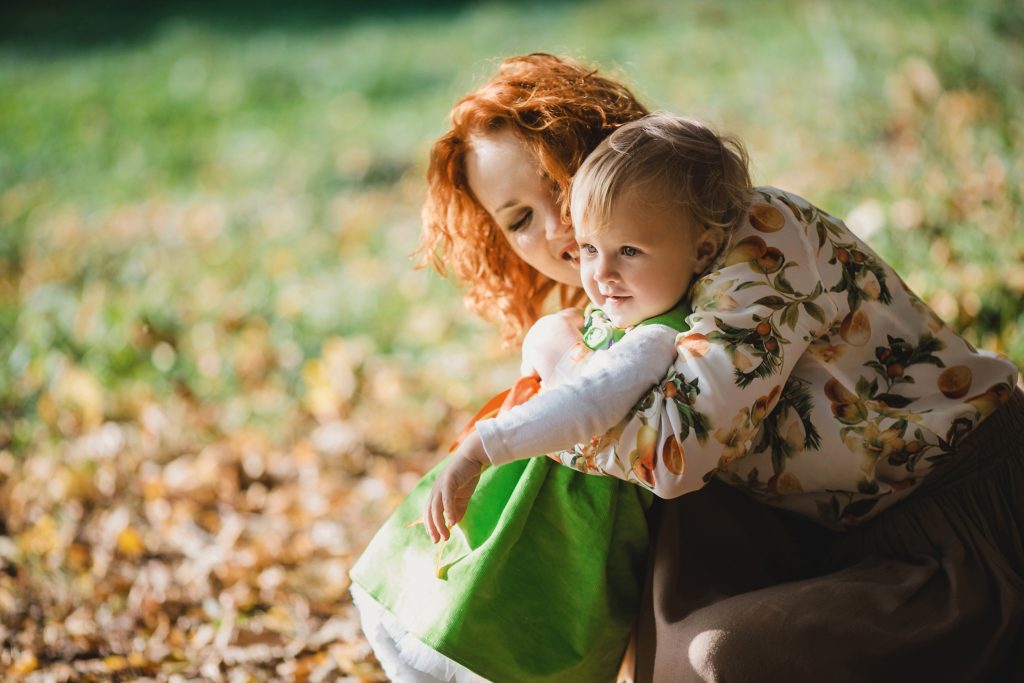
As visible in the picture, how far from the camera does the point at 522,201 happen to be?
196cm

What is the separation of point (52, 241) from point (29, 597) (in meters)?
3.57

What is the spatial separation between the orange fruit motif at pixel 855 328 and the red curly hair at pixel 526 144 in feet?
1.90

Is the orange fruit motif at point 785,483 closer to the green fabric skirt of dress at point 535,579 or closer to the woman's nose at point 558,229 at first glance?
the green fabric skirt of dress at point 535,579

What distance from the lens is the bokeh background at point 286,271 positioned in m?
3.03

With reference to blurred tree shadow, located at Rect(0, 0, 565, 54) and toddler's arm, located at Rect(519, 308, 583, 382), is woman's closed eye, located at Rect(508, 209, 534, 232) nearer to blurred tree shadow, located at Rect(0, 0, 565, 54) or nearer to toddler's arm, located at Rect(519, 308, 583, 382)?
toddler's arm, located at Rect(519, 308, 583, 382)

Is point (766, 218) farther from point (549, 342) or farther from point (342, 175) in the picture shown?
point (342, 175)

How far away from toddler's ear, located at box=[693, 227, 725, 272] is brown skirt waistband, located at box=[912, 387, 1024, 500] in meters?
0.58


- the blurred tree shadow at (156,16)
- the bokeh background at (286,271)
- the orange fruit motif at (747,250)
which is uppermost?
the blurred tree shadow at (156,16)

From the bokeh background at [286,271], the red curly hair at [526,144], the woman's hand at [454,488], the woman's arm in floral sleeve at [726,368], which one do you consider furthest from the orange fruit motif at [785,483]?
the bokeh background at [286,271]

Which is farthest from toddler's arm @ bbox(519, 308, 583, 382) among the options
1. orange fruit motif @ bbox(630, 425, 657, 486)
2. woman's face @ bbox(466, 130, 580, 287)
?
orange fruit motif @ bbox(630, 425, 657, 486)

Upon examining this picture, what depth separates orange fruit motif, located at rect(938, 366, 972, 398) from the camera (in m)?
1.78

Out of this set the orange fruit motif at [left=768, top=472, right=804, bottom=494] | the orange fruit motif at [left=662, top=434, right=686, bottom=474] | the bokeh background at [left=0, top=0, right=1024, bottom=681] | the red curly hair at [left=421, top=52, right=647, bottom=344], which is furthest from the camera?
the bokeh background at [left=0, top=0, right=1024, bottom=681]

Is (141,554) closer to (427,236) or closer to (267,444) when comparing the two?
(267,444)

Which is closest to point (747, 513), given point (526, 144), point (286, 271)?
point (526, 144)
